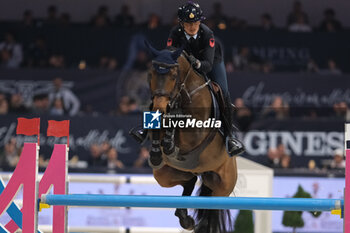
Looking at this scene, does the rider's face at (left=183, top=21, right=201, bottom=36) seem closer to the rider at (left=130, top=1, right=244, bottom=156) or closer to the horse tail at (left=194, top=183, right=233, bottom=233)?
the rider at (left=130, top=1, right=244, bottom=156)

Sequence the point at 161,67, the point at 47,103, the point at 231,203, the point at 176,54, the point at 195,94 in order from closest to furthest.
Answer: the point at 231,203
the point at 161,67
the point at 176,54
the point at 195,94
the point at 47,103

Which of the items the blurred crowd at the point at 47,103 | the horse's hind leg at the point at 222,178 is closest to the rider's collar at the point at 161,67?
the horse's hind leg at the point at 222,178

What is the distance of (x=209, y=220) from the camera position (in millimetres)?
5719

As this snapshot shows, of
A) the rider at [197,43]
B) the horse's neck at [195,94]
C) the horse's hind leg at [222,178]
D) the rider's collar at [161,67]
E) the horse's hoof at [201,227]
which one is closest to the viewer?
the rider's collar at [161,67]

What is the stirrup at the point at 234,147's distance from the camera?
198 inches

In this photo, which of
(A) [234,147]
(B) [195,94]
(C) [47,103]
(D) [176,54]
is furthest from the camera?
(C) [47,103]

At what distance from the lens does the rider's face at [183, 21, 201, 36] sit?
4.98m

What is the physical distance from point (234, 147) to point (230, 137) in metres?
0.18

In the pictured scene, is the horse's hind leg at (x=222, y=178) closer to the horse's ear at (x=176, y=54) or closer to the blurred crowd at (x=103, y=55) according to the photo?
the horse's ear at (x=176, y=54)

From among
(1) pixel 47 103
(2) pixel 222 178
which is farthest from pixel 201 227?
(1) pixel 47 103

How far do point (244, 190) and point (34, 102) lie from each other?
5272mm

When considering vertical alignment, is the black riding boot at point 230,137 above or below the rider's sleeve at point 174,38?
below

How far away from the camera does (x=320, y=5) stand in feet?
50.7

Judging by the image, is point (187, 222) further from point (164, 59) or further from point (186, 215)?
point (164, 59)
